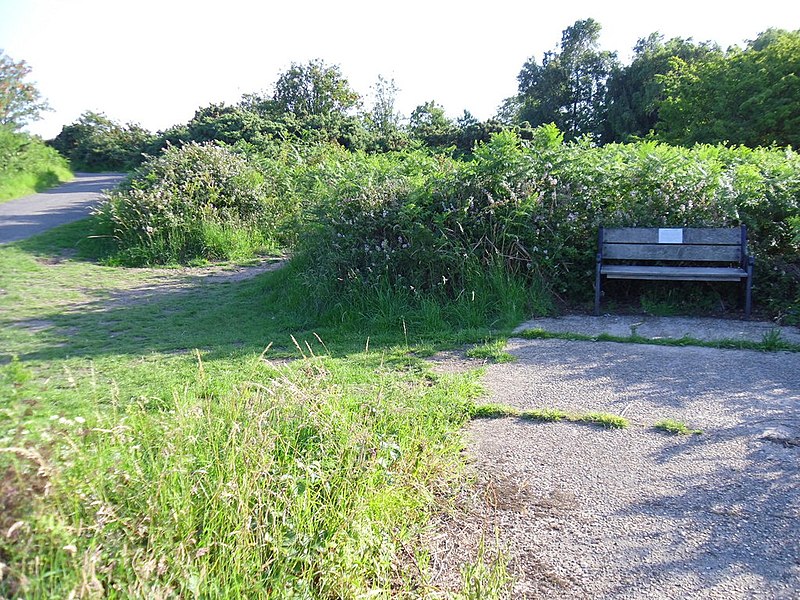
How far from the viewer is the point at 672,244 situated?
794 centimetres

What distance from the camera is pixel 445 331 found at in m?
7.30

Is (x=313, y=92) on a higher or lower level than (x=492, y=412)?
higher

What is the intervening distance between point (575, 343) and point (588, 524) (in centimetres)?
356

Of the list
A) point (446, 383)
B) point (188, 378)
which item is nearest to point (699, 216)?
point (446, 383)

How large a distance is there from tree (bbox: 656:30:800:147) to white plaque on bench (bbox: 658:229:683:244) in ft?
52.2

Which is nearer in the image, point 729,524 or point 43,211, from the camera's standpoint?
point 729,524

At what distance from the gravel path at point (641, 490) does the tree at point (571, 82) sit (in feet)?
152

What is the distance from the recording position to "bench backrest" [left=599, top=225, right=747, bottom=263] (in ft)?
25.6

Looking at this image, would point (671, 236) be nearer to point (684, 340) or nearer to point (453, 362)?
point (684, 340)

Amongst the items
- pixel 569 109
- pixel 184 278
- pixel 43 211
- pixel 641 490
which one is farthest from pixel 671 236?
pixel 569 109

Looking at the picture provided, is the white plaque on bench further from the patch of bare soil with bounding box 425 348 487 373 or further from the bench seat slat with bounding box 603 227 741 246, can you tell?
the patch of bare soil with bounding box 425 348 487 373

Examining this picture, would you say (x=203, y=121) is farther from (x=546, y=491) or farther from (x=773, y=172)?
(x=546, y=491)

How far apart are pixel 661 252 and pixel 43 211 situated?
60.6 feet

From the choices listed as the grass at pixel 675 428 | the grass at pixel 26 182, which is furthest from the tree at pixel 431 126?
the grass at pixel 675 428
